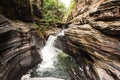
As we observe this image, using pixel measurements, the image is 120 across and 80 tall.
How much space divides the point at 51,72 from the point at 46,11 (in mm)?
21492

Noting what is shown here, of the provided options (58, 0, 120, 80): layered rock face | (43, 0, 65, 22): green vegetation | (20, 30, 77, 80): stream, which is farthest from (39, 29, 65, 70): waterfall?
(43, 0, 65, 22): green vegetation

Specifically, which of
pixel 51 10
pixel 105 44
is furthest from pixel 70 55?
pixel 51 10

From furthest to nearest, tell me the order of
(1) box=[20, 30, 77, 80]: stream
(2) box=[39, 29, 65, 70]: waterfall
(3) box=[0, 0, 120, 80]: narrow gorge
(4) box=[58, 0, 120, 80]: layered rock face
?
(2) box=[39, 29, 65, 70]: waterfall → (1) box=[20, 30, 77, 80]: stream → (3) box=[0, 0, 120, 80]: narrow gorge → (4) box=[58, 0, 120, 80]: layered rock face

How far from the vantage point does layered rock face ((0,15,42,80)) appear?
7.17 m

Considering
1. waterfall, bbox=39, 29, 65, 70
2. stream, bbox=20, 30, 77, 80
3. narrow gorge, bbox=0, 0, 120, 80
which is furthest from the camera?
waterfall, bbox=39, 29, 65, 70

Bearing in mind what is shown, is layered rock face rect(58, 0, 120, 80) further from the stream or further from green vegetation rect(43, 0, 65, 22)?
green vegetation rect(43, 0, 65, 22)

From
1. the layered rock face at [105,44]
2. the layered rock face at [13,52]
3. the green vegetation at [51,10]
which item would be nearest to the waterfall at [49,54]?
the layered rock face at [13,52]

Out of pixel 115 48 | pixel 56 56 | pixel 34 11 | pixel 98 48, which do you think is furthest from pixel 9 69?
pixel 34 11

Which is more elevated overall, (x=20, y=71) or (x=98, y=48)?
(x=98, y=48)

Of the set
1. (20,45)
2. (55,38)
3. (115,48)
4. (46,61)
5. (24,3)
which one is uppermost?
(24,3)

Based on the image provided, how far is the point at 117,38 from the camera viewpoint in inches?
281

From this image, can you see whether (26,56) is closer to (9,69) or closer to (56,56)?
(9,69)

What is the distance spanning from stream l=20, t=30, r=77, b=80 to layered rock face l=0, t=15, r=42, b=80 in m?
0.88

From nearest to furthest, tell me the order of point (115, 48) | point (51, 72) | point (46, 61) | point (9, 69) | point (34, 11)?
1. point (115, 48)
2. point (9, 69)
3. point (51, 72)
4. point (46, 61)
5. point (34, 11)
